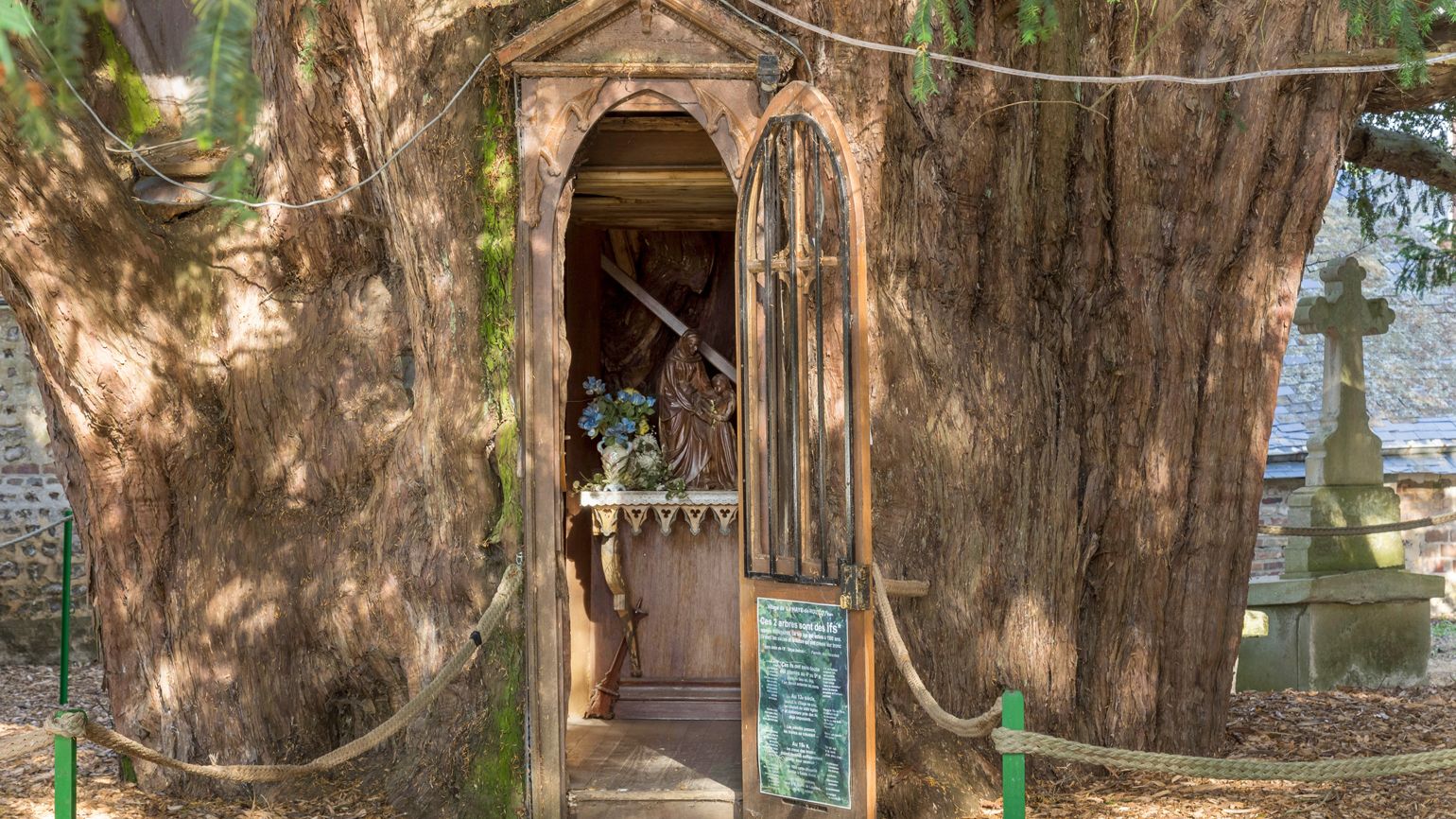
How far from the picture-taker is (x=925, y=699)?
4766 millimetres

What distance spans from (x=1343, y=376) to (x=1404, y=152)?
2.23 m

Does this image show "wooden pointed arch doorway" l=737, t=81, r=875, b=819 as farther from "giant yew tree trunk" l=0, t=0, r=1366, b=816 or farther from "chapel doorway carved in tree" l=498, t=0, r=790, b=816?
"giant yew tree trunk" l=0, t=0, r=1366, b=816

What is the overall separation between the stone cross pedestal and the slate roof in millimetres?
4974

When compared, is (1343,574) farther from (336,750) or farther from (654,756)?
(336,750)

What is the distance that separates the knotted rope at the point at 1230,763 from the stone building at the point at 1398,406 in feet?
33.2

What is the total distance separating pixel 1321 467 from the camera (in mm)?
9953

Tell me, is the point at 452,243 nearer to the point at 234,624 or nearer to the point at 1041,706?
the point at 234,624

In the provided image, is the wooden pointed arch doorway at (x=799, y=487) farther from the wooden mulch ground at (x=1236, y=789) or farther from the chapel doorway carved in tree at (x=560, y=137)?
the wooden mulch ground at (x=1236, y=789)

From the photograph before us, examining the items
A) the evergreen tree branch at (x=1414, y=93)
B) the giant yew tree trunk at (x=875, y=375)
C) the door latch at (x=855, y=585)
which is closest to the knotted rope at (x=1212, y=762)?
the door latch at (x=855, y=585)

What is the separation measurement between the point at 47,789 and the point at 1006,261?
501 cm

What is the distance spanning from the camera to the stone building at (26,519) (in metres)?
11.3

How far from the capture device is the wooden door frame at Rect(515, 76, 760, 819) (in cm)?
541

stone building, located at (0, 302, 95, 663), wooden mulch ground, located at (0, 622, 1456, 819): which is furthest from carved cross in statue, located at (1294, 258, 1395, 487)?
stone building, located at (0, 302, 95, 663)

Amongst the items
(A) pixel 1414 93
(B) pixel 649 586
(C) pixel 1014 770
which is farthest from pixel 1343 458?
(C) pixel 1014 770
